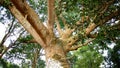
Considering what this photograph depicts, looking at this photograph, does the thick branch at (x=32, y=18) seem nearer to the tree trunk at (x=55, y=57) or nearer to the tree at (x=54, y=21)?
the tree at (x=54, y=21)

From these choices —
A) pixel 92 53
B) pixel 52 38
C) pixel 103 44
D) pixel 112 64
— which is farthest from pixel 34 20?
pixel 92 53

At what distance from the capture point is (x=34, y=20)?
267 inches

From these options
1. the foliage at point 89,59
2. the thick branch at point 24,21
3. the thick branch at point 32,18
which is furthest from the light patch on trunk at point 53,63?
the foliage at point 89,59

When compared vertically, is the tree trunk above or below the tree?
below

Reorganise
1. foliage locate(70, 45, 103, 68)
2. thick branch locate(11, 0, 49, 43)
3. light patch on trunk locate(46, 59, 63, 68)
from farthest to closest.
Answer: foliage locate(70, 45, 103, 68) < light patch on trunk locate(46, 59, 63, 68) < thick branch locate(11, 0, 49, 43)

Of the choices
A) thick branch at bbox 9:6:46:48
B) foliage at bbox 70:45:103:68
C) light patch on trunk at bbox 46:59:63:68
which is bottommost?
light patch on trunk at bbox 46:59:63:68

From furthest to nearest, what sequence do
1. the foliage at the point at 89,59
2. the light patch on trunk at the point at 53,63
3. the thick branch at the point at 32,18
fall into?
the foliage at the point at 89,59, the light patch on trunk at the point at 53,63, the thick branch at the point at 32,18

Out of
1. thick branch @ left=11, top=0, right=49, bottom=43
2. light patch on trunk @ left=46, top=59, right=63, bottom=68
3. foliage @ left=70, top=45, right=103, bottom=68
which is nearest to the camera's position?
thick branch @ left=11, top=0, right=49, bottom=43

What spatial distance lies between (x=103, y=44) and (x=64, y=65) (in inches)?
171

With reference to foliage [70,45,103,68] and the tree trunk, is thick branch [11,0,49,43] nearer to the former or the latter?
the tree trunk

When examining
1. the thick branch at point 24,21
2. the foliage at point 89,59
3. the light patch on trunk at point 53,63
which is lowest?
the light patch on trunk at point 53,63

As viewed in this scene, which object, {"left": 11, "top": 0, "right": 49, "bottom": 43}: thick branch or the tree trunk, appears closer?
{"left": 11, "top": 0, "right": 49, "bottom": 43}: thick branch

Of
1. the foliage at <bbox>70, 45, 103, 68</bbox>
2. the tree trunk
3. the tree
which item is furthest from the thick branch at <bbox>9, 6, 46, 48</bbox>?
the foliage at <bbox>70, 45, 103, 68</bbox>

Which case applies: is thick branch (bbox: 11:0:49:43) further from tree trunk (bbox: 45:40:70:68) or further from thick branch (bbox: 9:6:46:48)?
tree trunk (bbox: 45:40:70:68)
